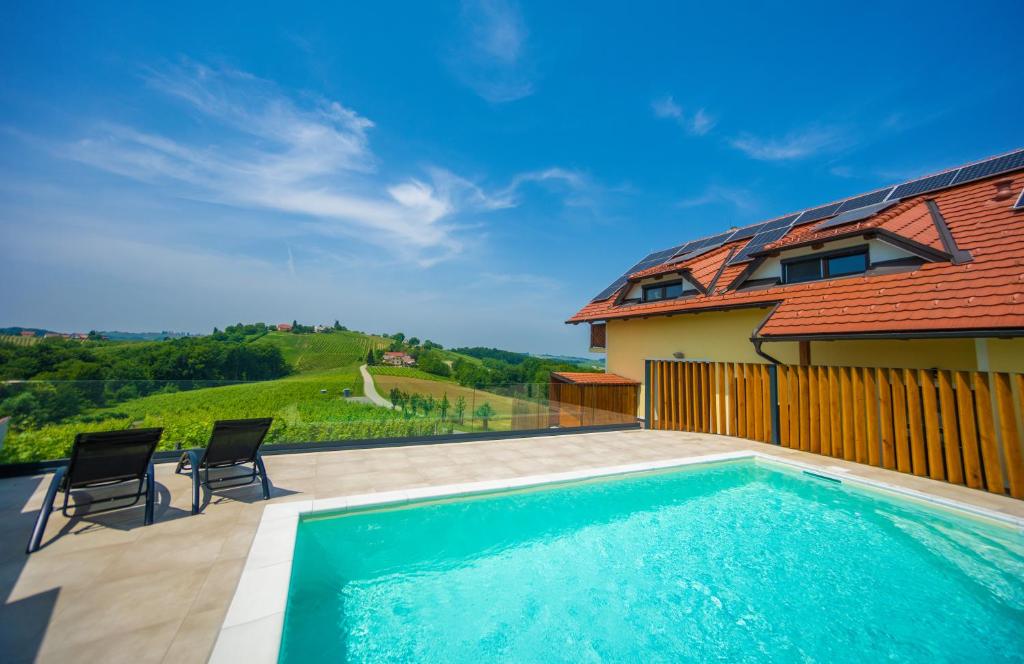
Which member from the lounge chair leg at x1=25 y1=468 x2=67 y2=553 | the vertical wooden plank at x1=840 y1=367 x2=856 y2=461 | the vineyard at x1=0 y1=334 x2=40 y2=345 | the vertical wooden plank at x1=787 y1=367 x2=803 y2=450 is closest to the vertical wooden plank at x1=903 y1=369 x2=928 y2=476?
the vertical wooden plank at x1=840 y1=367 x2=856 y2=461

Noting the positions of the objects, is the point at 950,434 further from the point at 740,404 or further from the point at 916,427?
the point at 740,404

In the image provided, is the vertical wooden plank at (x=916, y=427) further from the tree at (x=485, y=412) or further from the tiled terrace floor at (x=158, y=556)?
the tree at (x=485, y=412)

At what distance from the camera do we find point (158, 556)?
145 inches

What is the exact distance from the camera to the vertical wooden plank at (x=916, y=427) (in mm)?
7363

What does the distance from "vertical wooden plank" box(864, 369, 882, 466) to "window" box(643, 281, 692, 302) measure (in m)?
6.73

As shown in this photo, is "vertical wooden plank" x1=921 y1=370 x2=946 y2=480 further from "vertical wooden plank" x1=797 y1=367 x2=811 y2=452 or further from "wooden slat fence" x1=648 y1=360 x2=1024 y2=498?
"vertical wooden plank" x1=797 y1=367 x2=811 y2=452

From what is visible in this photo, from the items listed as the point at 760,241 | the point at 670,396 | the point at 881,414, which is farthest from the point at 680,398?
the point at 760,241

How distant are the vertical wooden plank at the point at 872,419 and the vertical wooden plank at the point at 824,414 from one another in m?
0.74

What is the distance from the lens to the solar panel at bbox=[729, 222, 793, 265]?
12872 millimetres

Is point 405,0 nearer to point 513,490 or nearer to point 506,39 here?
point 506,39

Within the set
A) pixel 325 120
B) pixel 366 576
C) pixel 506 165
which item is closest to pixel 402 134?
pixel 325 120

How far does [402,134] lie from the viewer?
46.8 ft

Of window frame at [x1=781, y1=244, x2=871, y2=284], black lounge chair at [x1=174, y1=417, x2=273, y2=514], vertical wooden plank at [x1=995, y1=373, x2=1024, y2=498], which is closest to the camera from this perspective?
black lounge chair at [x1=174, y1=417, x2=273, y2=514]

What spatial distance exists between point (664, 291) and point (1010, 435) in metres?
9.47
